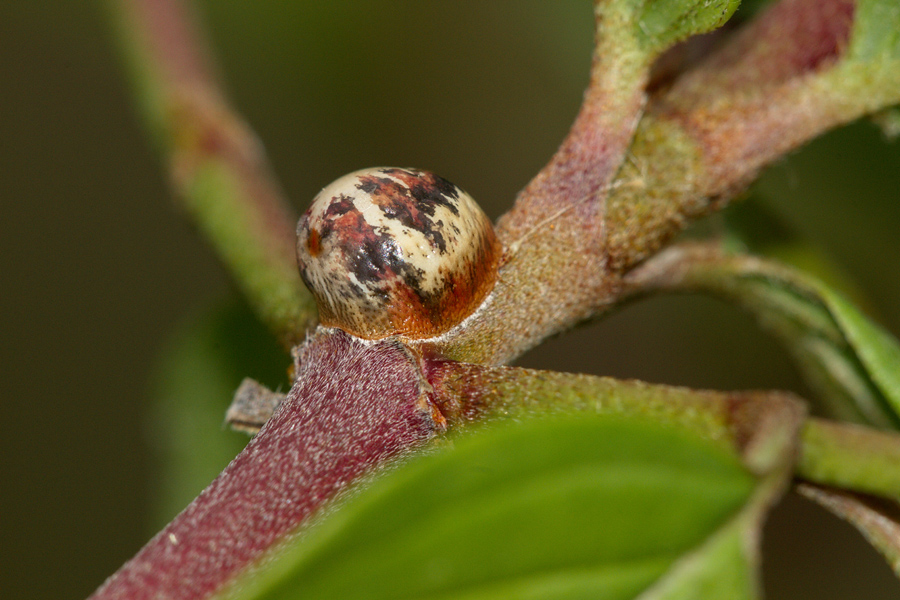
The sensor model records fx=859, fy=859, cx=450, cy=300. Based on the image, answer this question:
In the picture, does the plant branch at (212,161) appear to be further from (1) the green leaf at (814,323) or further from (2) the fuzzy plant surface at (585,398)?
(1) the green leaf at (814,323)

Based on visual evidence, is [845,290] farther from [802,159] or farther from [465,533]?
[465,533]

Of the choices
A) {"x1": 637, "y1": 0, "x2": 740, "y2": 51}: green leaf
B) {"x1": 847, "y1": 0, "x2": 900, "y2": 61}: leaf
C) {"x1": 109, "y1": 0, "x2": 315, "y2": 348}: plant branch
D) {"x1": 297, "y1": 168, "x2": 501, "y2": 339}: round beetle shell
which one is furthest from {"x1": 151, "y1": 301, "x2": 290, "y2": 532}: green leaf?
{"x1": 847, "y1": 0, "x2": 900, "y2": 61}: leaf

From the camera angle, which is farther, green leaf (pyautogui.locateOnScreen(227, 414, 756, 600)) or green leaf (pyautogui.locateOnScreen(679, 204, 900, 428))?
green leaf (pyautogui.locateOnScreen(679, 204, 900, 428))

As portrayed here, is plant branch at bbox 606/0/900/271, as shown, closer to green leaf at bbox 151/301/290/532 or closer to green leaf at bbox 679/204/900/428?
green leaf at bbox 679/204/900/428

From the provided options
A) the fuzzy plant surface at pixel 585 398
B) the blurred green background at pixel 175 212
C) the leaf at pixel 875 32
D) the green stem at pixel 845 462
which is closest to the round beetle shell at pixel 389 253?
the fuzzy plant surface at pixel 585 398

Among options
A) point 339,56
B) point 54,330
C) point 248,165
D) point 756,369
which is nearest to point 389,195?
point 248,165

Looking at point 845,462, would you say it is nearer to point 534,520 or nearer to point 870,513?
point 870,513

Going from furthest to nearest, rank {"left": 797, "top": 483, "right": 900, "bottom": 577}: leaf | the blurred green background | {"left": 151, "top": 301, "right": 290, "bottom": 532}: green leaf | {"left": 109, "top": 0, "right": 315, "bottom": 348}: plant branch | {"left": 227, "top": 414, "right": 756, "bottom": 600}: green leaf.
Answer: the blurred green background → {"left": 151, "top": 301, "right": 290, "bottom": 532}: green leaf → {"left": 109, "top": 0, "right": 315, "bottom": 348}: plant branch → {"left": 797, "top": 483, "right": 900, "bottom": 577}: leaf → {"left": 227, "top": 414, "right": 756, "bottom": 600}: green leaf
